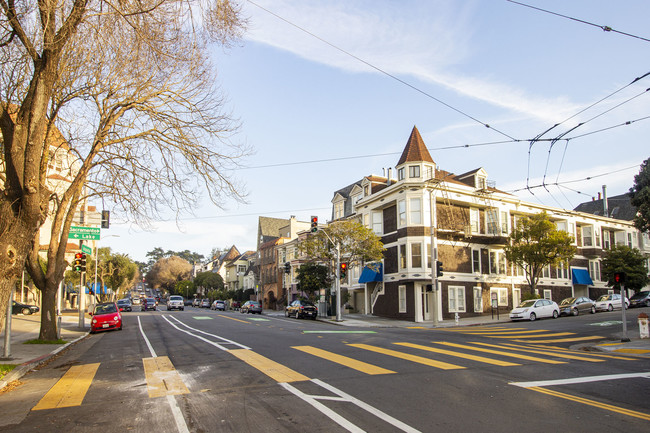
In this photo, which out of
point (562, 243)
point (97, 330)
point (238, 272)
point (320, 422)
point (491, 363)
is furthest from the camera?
point (238, 272)

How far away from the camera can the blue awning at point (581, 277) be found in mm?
46938

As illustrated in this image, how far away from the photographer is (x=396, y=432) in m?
6.14

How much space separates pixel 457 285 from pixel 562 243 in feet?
29.0

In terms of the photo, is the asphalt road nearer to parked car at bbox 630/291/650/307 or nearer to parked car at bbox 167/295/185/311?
→ parked car at bbox 630/291/650/307

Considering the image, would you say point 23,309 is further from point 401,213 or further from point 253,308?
point 401,213

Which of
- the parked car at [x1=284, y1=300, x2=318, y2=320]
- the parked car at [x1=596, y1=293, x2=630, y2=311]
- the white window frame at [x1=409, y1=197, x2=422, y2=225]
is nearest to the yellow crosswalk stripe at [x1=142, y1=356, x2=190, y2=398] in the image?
the parked car at [x1=284, y1=300, x2=318, y2=320]

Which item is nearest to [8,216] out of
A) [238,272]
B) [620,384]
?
[620,384]

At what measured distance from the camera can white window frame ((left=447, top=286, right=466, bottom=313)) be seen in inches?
1490

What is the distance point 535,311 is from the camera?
32750 mm

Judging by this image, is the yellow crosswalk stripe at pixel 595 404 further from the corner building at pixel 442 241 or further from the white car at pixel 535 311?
the corner building at pixel 442 241

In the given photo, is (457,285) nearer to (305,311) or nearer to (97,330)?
(305,311)

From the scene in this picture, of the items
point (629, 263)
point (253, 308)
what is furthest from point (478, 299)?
point (253, 308)

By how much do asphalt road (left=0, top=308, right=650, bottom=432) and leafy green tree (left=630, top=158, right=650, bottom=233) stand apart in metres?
9.82

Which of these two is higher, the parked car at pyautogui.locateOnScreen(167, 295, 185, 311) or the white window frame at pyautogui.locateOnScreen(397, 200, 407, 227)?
the white window frame at pyautogui.locateOnScreen(397, 200, 407, 227)
